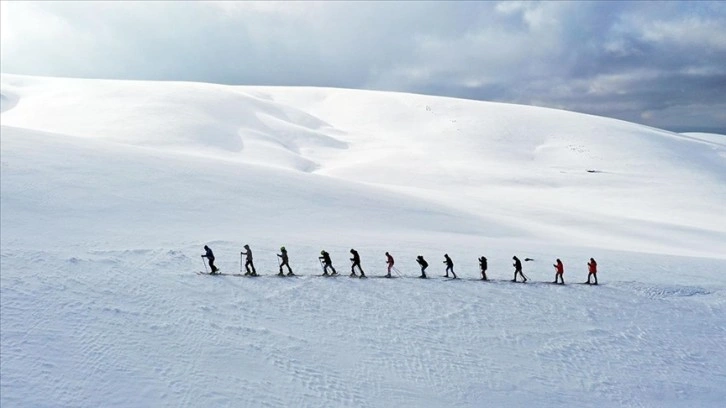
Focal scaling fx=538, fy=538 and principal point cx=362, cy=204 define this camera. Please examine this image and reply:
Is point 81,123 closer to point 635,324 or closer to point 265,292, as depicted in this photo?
point 265,292

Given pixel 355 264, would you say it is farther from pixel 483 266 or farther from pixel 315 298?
pixel 483 266

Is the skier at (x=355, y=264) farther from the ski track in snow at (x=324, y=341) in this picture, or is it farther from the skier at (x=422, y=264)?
the skier at (x=422, y=264)

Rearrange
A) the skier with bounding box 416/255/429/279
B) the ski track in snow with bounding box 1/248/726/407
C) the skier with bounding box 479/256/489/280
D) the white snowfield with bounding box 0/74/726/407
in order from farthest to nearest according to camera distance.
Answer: the skier with bounding box 479/256/489/280 < the skier with bounding box 416/255/429/279 < the white snowfield with bounding box 0/74/726/407 < the ski track in snow with bounding box 1/248/726/407

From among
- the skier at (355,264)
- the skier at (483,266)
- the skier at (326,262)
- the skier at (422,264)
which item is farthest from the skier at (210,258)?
the skier at (483,266)

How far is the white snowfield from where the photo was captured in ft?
36.8

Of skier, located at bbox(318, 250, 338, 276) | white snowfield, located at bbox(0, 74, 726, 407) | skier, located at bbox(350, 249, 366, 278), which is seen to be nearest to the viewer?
white snowfield, located at bbox(0, 74, 726, 407)

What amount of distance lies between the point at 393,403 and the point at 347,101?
271 ft

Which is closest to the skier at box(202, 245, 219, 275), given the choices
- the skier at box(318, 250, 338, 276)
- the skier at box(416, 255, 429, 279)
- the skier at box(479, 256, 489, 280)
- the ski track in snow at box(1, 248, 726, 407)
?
the ski track in snow at box(1, 248, 726, 407)

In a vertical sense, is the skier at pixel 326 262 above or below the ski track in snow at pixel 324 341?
above

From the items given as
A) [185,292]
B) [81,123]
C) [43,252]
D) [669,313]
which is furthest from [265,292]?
[81,123]

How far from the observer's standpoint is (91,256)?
15117 mm

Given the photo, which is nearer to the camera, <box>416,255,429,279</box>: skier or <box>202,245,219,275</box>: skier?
<box>202,245,219,275</box>: skier

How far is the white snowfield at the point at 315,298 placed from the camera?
442 inches

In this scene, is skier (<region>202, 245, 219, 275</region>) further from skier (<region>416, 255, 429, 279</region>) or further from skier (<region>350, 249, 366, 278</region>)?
skier (<region>416, 255, 429, 279</region>)
